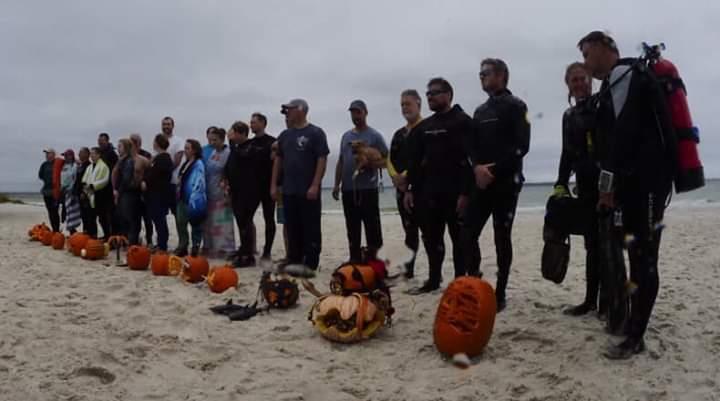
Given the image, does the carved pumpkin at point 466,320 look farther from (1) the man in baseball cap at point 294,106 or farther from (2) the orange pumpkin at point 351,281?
(1) the man in baseball cap at point 294,106

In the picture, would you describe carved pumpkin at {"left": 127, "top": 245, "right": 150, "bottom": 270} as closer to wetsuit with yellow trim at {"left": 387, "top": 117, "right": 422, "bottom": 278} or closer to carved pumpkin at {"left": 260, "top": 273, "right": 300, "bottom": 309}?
carved pumpkin at {"left": 260, "top": 273, "right": 300, "bottom": 309}

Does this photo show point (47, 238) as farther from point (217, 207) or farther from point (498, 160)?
point (498, 160)

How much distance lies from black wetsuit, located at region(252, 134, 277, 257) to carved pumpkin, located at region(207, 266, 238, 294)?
5.14 feet

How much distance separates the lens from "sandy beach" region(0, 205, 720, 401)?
2951 mm

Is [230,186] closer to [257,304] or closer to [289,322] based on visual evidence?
[257,304]

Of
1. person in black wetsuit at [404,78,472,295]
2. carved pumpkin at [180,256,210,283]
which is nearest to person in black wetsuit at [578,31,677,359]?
person in black wetsuit at [404,78,472,295]

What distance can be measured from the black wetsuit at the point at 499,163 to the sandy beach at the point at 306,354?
0.58 m

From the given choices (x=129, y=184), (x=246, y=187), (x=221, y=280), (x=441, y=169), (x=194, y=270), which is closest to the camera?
(x=441, y=169)

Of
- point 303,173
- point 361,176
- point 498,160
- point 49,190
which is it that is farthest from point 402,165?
point 49,190

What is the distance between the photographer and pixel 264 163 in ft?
22.6

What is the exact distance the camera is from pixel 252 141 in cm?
690

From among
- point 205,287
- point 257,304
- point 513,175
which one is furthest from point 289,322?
point 513,175

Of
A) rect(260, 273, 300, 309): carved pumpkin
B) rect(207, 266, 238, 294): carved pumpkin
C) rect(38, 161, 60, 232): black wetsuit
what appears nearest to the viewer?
rect(260, 273, 300, 309): carved pumpkin

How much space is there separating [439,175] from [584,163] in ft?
4.06
